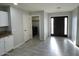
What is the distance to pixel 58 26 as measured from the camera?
884 cm

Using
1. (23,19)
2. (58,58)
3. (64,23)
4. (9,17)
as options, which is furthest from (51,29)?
(58,58)

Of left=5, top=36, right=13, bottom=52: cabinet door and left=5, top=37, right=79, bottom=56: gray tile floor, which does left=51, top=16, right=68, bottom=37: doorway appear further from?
left=5, top=36, right=13, bottom=52: cabinet door

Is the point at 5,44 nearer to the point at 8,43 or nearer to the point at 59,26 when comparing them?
the point at 8,43

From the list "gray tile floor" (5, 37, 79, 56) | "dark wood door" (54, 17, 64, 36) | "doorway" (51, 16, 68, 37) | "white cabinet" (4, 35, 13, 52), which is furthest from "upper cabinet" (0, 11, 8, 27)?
"dark wood door" (54, 17, 64, 36)

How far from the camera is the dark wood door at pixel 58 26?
8.69m

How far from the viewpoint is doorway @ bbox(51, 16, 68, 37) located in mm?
8523

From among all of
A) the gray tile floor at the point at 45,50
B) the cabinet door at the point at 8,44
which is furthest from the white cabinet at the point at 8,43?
the gray tile floor at the point at 45,50

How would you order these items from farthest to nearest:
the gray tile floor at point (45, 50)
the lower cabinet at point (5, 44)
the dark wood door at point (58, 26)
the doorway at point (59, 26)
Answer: the dark wood door at point (58, 26), the doorway at point (59, 26), the gray tile floor at point (45, 50), the lower cabinet at point (5, 44)

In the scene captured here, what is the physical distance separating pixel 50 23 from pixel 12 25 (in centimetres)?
490

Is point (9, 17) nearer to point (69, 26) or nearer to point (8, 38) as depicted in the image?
point (8, 38)

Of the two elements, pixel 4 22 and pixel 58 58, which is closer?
pixel 58 58

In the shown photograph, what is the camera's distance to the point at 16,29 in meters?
5.10

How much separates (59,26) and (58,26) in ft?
0.33

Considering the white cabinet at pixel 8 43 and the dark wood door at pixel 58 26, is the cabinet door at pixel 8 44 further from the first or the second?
the dark wood door at pixel 58 26
